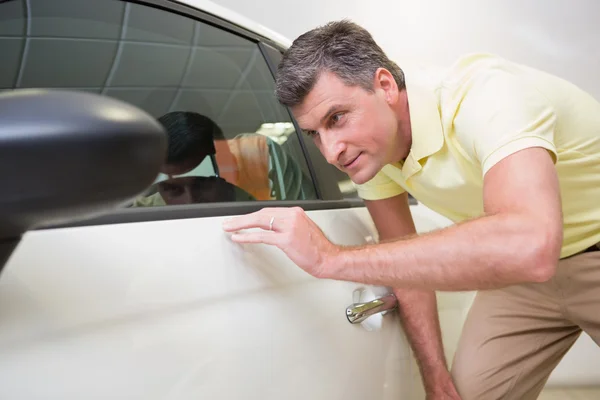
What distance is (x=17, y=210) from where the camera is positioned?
446mm

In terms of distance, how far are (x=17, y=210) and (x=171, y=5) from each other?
1.07 meters

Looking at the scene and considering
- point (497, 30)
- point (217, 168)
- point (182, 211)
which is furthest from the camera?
point (497, 30)

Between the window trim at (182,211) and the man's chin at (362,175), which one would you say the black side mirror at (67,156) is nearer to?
the window trim at (182,211)

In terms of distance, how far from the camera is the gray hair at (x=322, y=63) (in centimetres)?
146

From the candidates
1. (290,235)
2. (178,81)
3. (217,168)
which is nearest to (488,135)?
(290,235)

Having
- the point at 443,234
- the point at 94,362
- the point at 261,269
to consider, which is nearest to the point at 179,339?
the point at 94,362

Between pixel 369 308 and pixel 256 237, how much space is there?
37cm

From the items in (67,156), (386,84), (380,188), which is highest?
(67,156)

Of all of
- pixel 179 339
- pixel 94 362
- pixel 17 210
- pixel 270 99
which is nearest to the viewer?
pixel 17 210

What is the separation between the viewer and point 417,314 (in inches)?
57.6

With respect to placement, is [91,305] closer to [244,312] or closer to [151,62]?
[244,312]

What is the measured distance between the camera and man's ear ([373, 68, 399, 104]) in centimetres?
151

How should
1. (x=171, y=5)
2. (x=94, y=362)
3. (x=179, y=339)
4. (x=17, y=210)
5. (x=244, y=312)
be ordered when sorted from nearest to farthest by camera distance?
(x=17, y=210)
(x=94, y=362)
(x=179, y=339)
(x=244, y=312)
(x=171, y=5)

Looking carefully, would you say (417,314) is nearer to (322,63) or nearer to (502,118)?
(502,118)
